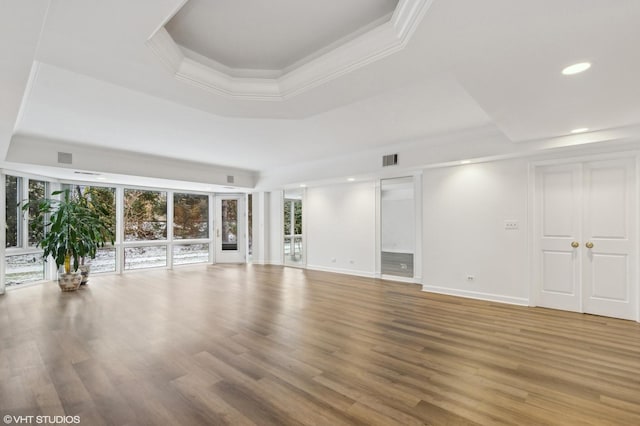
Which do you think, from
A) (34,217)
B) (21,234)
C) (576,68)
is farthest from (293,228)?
(576,68)

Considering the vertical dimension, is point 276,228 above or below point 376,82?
below

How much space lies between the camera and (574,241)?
4.43 meters

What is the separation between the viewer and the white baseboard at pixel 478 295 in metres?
4.73

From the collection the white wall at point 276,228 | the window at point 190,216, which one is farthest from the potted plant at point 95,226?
the white wall at point 276,228

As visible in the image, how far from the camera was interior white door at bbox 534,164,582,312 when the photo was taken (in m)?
4.42

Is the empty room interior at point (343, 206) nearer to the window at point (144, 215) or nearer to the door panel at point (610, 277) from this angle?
the door panel at point (610, 277)

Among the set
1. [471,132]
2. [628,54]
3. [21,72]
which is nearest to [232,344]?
[21,72]

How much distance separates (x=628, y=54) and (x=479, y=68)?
0.92 meters

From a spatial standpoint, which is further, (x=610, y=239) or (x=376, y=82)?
(x=610, y=239)

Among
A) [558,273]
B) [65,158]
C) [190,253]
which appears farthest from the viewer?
[190,253]

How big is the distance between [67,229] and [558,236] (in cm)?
870

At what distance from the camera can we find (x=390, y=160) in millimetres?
5859

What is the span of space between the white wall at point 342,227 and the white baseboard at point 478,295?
171 cm

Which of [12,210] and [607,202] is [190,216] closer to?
[12,210]
